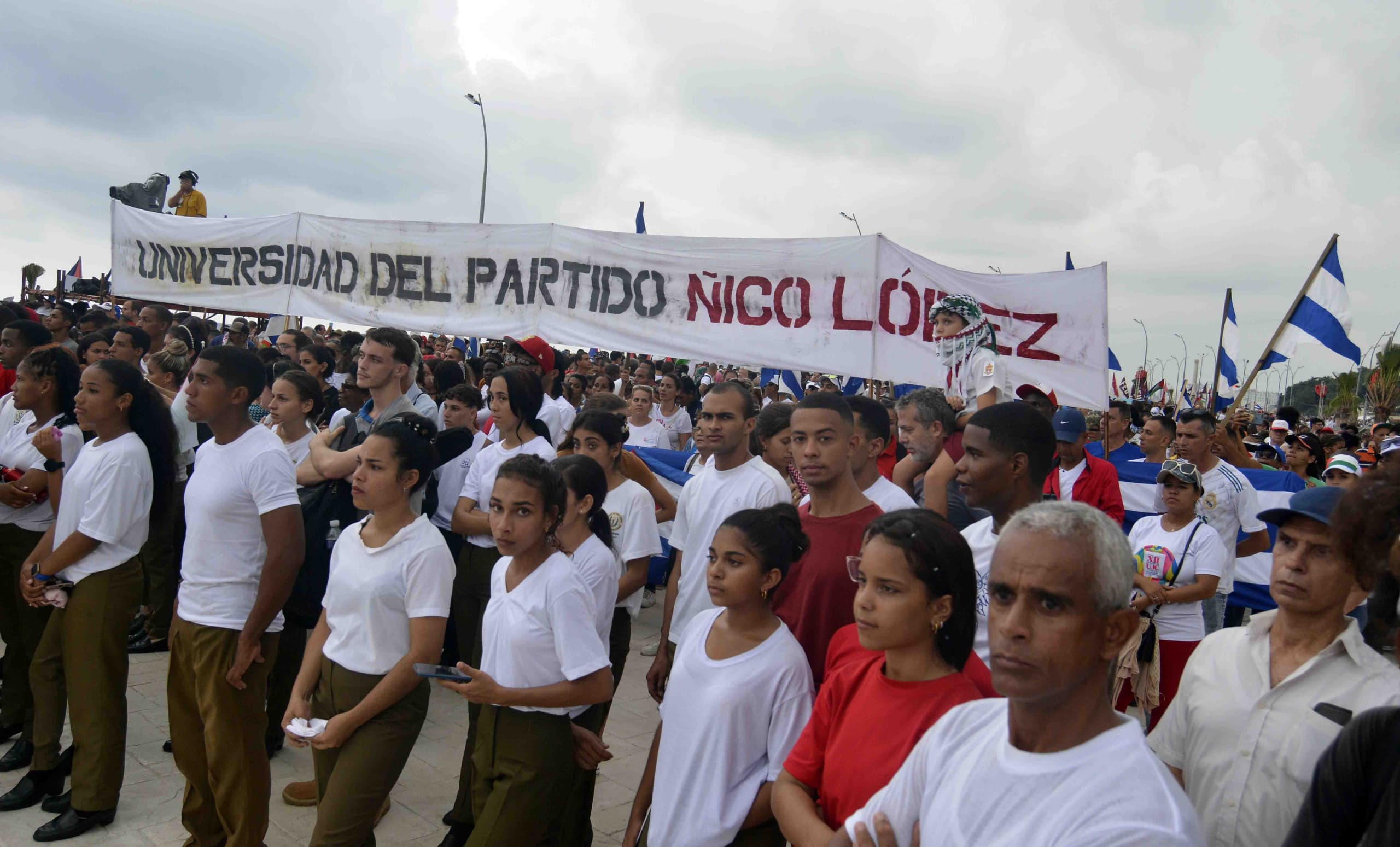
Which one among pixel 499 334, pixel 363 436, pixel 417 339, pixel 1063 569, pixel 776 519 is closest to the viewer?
pixel 1063 569

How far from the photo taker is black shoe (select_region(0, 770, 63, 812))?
4.23 meters

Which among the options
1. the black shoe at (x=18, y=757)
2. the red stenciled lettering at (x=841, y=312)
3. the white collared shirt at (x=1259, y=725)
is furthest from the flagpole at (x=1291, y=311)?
the black shoe at (x=18, y=757)

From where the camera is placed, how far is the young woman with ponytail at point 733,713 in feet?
8.80

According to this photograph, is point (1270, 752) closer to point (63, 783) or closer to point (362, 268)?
point (63, 783)

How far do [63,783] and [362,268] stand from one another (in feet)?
16.1

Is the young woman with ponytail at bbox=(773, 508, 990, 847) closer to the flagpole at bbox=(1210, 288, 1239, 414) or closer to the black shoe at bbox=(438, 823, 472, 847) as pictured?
the black shoe at bbox=(438, 823, 472, 847)

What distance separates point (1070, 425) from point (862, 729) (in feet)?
13.5

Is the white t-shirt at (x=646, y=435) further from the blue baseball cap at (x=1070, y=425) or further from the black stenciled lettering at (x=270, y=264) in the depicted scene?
the blue baseball cap at (x=1070, y=425)

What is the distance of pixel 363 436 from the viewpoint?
492 centimetres

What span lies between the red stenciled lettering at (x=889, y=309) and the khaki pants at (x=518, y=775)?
4.26 m

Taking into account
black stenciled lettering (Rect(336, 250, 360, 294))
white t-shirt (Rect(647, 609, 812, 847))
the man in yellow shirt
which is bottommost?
white t-shirt (Rect(647, 609, 812, 847))

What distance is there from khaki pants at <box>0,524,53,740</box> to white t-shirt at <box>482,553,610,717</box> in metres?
3.12

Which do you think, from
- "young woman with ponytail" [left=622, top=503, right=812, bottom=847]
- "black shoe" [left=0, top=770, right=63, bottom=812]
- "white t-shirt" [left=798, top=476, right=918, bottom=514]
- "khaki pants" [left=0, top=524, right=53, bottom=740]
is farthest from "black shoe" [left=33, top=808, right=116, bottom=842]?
"white t-shirt" [left=798, top=476, right=918, bottom=514]

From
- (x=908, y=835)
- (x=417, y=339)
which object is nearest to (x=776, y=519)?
(x=908, y=835)
